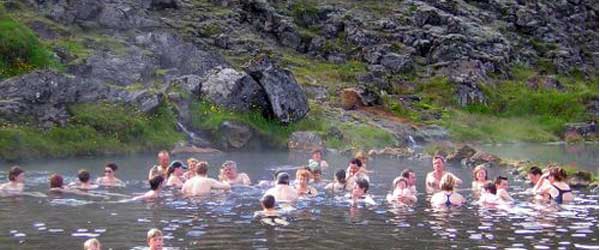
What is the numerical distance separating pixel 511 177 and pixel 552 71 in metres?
64.5

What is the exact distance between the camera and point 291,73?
61500mm

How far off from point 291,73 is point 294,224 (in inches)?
1526

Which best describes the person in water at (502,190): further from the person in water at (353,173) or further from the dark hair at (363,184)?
the person in water at (353,173)

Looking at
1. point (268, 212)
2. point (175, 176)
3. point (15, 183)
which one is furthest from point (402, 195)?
point (15, 183)

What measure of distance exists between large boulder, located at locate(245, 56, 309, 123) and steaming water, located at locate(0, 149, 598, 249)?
90.4 ft

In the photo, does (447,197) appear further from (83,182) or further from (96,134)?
(96,134)

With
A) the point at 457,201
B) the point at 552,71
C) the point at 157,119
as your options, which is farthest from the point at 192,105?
the point at 552,71

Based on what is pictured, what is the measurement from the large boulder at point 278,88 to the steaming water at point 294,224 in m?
27.5

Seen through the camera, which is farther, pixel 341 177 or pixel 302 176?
pixel 341 177

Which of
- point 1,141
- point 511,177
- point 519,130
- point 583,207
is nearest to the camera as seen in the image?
point 583,207

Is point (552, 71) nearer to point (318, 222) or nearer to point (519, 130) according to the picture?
point (519, 130)

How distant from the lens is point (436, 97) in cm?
8175

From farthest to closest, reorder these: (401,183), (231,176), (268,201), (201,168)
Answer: (231,176) < (201,168) < (401,183) < (268,201)

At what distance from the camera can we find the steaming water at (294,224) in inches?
808
